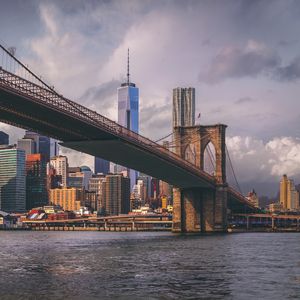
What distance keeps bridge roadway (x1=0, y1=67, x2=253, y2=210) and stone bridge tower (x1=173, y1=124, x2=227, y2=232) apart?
4.83 meters

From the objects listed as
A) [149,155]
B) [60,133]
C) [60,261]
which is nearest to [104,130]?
[60,133]

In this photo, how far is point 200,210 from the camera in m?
129

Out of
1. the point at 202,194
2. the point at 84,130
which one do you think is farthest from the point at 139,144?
the point at 202,194

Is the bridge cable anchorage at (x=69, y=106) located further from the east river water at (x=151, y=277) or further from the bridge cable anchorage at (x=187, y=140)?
the bridge cable anchorage at (x=187, y=140)

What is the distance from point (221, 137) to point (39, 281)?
3810 inches

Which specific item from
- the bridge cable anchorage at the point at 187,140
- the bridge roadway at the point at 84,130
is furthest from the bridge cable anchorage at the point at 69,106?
the bridge cable anchorage at the point at 187,140

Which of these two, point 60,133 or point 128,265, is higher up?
point 60,133

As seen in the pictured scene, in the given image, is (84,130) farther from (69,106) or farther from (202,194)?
(202,194)

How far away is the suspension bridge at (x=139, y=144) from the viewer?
68.8m

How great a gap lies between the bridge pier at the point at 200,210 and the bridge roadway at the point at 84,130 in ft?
16.0

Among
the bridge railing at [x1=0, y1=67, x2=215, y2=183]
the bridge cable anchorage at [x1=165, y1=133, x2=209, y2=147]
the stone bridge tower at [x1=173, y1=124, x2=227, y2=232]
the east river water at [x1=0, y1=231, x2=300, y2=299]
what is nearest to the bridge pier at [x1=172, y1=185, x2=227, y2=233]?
the stone bridge tower at [x1=173, y1=124, x2=227, y2=232]

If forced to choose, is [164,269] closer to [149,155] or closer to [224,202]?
[149,155]

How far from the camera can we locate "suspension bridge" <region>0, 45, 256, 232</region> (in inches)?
2709

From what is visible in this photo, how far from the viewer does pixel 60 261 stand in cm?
4903
